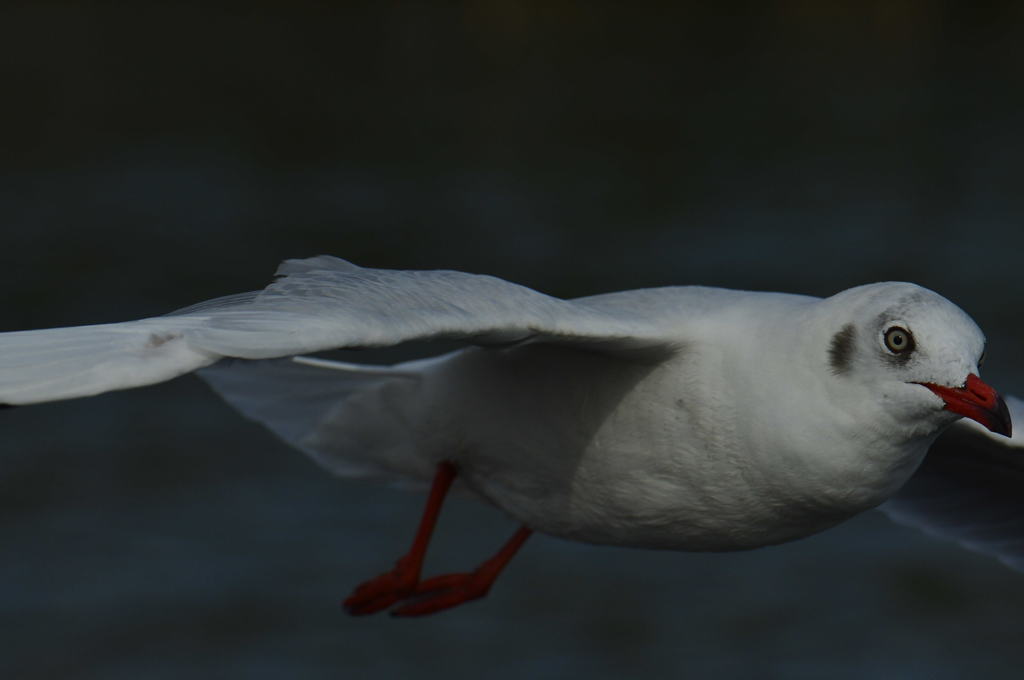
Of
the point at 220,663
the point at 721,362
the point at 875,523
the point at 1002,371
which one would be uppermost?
the point at 721,362

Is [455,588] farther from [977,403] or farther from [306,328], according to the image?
[306,328]

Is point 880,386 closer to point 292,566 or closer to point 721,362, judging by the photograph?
point 721,362

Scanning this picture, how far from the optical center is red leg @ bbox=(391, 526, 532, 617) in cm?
551

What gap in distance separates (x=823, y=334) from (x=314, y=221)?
43.7 feet

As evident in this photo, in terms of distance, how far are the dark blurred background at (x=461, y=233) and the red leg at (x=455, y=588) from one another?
6307 mm

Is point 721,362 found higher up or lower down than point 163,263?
higher up

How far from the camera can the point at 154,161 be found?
18.6 metres

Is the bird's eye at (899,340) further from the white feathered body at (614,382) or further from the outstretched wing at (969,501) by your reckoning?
the outstretched wing at (969,501)

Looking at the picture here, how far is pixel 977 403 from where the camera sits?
13.4 feet

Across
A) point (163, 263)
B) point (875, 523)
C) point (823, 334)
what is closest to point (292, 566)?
point (875, 523)

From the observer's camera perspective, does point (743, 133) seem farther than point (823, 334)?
Yes

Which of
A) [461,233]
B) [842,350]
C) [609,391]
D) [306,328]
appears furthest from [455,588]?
[461,233]

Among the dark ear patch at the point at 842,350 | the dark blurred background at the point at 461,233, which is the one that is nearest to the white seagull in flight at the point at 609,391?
the dark ear patch at the point at 842,350

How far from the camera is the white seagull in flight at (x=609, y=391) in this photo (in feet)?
12.0
